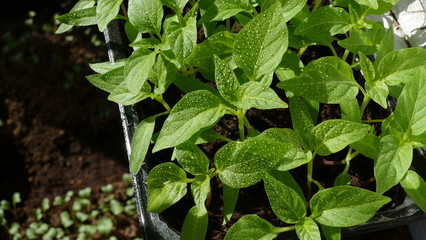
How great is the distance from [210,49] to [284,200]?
0.31 metres

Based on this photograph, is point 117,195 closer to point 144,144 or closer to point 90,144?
point 90,144

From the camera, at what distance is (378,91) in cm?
82

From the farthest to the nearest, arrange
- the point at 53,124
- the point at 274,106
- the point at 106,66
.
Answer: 1. the point at 53,124
2. the point at 106,66
3. the point at 274,106

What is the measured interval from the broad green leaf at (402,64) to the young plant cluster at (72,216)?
999 millimetres

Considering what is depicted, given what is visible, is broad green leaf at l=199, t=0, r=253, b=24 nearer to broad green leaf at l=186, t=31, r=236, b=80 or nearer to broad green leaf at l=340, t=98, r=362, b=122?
broad green leaf at l=186, t=31, r=236, b=80

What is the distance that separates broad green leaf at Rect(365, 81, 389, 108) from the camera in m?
0.80

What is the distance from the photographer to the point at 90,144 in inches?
69.1

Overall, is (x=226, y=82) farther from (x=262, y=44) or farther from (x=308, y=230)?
(x=308, y=230)

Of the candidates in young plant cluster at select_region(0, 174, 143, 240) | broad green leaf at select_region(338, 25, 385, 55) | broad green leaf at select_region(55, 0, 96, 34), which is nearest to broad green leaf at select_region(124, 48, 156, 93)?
broad green leaf at select_region(55, 0, 96, 34)

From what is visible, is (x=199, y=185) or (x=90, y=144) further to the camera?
(x=90, y=144)

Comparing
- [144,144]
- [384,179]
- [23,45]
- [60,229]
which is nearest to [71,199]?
[60,229]

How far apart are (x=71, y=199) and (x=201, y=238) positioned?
969 millimetres

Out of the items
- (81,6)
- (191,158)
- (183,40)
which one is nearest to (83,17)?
(81,6)

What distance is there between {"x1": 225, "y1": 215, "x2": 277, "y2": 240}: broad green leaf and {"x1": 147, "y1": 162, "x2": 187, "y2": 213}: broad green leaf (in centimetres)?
13
